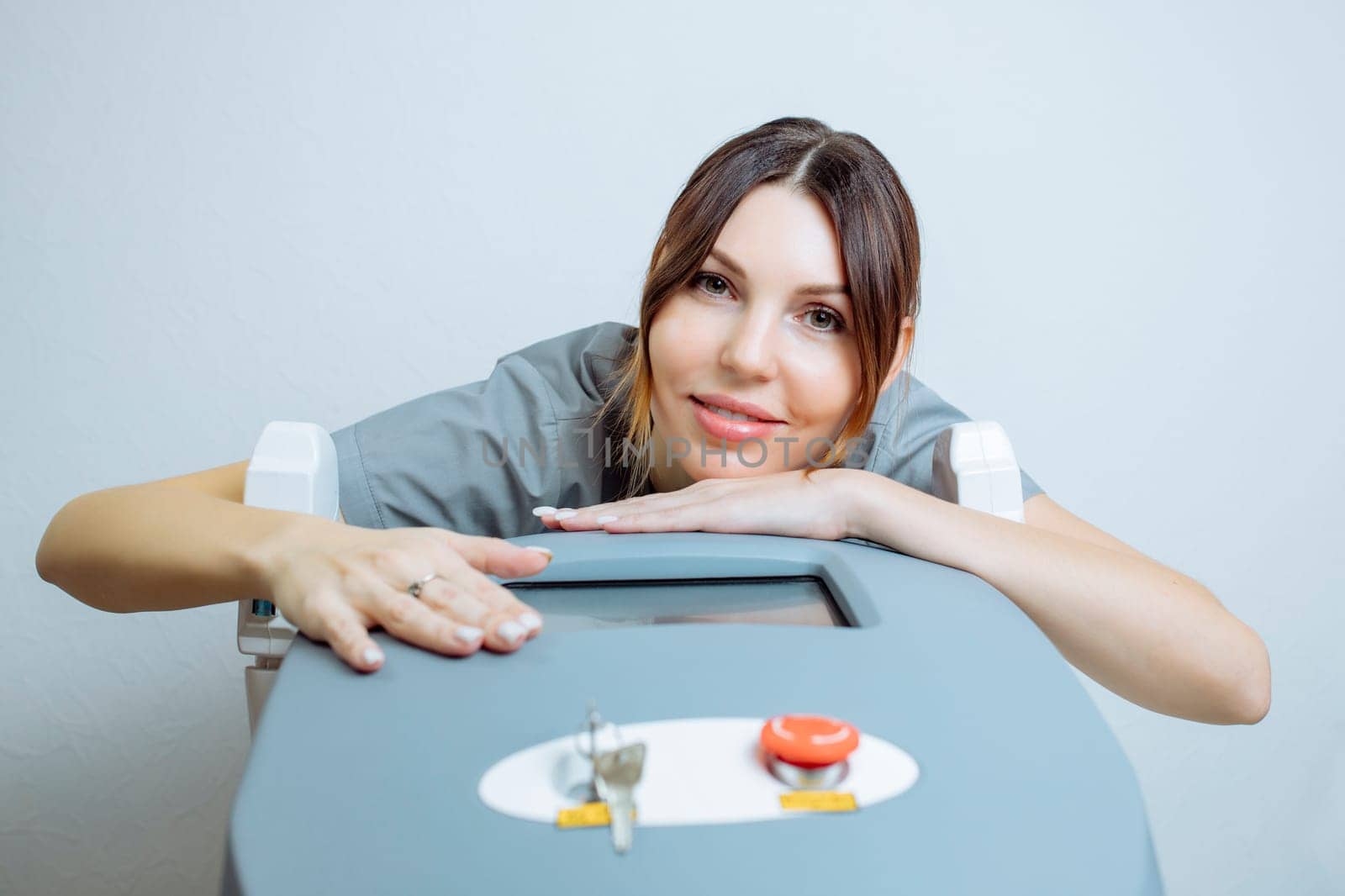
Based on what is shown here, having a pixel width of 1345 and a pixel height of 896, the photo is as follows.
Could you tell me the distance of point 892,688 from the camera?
60cm

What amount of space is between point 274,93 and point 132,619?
0.68m

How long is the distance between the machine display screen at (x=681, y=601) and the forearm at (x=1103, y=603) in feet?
0.32

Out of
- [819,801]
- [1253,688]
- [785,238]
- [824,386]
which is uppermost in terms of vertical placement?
[785,238]

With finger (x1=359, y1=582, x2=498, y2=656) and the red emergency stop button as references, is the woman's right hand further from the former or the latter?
the red emergency stop button

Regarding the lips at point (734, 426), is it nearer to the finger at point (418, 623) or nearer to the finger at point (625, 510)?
the finger at point (625, 510)

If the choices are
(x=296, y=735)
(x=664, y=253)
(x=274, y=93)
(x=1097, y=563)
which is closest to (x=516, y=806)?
(x=296, y=735)

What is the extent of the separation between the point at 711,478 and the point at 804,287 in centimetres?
18

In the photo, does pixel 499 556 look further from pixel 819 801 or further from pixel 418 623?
pixel 819 801

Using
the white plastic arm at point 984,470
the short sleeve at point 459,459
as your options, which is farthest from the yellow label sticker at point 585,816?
the short sleeve at point 459,459

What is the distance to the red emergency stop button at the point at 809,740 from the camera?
524 mm

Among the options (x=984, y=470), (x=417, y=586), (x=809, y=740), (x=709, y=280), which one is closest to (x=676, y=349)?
(x=709, y=280)

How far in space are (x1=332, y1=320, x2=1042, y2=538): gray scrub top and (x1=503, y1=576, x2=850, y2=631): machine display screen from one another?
0.81 ft

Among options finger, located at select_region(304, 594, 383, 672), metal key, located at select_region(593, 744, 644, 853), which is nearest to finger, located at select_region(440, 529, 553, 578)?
finger, located at select_region(304, 594, 383, 672)

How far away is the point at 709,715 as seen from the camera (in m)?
0.57
